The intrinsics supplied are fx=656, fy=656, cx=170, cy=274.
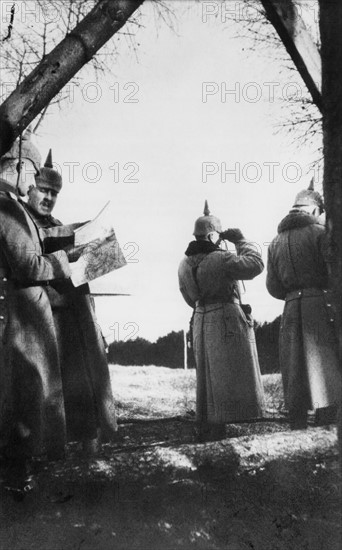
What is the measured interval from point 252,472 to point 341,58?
8.95 feet

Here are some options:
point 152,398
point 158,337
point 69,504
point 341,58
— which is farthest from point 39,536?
point 158,337

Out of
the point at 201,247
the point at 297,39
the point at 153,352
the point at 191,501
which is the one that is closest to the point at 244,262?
the point at 201,247

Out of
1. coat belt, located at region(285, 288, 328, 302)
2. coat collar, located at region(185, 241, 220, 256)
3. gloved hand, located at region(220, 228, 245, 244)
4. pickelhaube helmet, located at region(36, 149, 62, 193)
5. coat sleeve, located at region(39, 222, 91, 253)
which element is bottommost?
coat belt, located at region(285, 288, 328, 302)

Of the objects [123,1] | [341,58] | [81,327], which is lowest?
[81,327]

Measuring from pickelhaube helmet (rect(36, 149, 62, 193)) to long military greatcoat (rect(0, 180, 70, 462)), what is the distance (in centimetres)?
52

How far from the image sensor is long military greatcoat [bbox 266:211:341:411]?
18.8 feet

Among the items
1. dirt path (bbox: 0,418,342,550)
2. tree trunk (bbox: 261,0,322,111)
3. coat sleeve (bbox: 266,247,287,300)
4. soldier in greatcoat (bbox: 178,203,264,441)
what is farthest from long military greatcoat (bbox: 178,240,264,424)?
tree trunk (bbox: 261,0,322,111)

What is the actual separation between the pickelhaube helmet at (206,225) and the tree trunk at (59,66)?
8.58 feet

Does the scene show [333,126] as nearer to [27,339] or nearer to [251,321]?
[27,339]

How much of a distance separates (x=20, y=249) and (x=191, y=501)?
196 cm

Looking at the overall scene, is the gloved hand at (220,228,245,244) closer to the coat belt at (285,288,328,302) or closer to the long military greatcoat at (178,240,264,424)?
the long military greatcoat at (178,240,264,424)

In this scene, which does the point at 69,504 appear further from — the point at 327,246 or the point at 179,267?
the point at 179,267

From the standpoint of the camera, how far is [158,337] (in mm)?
15336

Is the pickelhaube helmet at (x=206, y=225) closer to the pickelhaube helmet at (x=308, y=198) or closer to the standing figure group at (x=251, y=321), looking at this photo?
the standing figure group at (x=251, y=321)
